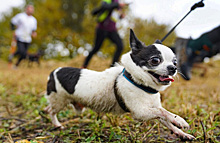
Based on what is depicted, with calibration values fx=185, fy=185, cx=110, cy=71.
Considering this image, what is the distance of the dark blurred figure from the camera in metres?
4.39

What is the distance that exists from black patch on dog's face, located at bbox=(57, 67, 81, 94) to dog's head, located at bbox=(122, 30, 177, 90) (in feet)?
2.21

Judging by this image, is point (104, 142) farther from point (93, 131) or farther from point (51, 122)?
point (51, 122)

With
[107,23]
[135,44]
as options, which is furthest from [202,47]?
[135,44]

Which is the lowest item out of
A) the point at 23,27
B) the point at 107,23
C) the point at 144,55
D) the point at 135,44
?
the point at 144,55

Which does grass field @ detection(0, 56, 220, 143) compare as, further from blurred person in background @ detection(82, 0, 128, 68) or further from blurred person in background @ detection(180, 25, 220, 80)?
blurred person in background @ detection(82, 0, 128, 68)

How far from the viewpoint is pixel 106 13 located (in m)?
4.59

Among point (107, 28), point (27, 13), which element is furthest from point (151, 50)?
point (27, 13)

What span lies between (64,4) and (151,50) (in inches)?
722

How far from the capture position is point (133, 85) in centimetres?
172

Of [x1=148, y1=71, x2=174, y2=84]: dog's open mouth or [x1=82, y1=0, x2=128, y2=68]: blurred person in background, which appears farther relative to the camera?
[x1=82, y1=0, x2=128, y2=68]: blurred person in background

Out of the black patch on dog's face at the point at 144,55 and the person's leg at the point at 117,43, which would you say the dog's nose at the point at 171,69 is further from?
the person's leg at the point at 117,43

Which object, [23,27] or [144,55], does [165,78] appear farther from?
[23,27]

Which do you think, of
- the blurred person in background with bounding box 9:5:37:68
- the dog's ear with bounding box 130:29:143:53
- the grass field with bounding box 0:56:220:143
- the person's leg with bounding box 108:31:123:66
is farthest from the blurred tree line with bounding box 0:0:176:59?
the dog's ear with bounding box 130:29:143:53

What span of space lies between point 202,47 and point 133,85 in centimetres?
376
